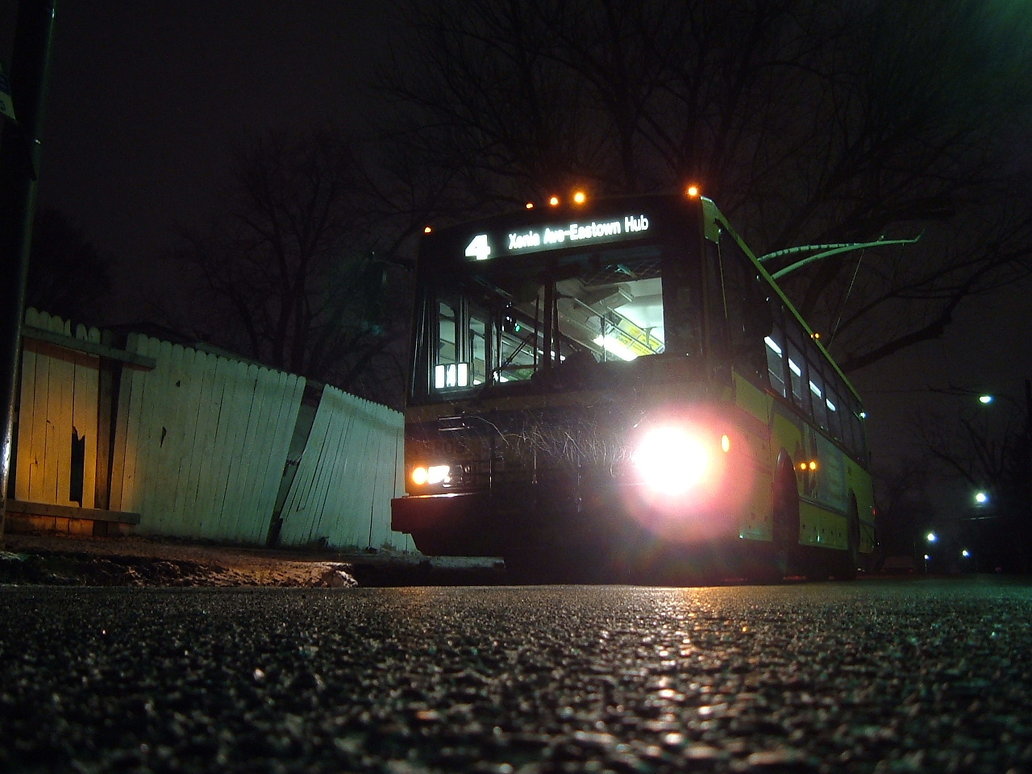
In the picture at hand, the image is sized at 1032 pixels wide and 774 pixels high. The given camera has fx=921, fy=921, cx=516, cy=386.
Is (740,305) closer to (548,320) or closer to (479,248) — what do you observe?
(548,320)

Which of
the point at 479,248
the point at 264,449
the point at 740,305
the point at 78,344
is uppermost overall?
the point at 479,248

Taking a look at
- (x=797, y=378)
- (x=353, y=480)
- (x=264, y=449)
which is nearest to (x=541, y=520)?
(x=797, y=378)

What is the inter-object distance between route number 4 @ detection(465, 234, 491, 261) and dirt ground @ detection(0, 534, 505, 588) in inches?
133

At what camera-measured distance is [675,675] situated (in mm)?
1938

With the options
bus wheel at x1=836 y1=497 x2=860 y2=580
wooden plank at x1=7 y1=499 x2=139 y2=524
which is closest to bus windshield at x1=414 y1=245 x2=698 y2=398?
wooden plank at x1=7 y1=499 x2=139 y2=524

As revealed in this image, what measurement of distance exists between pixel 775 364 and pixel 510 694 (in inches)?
351

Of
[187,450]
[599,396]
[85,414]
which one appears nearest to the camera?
[599,396]

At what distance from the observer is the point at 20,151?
7.39 metres

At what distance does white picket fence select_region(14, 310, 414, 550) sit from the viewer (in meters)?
9.21

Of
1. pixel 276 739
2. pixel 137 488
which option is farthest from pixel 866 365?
pixel 276 739

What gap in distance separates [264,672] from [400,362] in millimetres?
28936

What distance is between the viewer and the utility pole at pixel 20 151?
7363 mm

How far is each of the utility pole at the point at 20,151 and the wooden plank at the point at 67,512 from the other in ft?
4.69

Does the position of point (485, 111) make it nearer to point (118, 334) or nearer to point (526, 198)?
point (526, 198)
